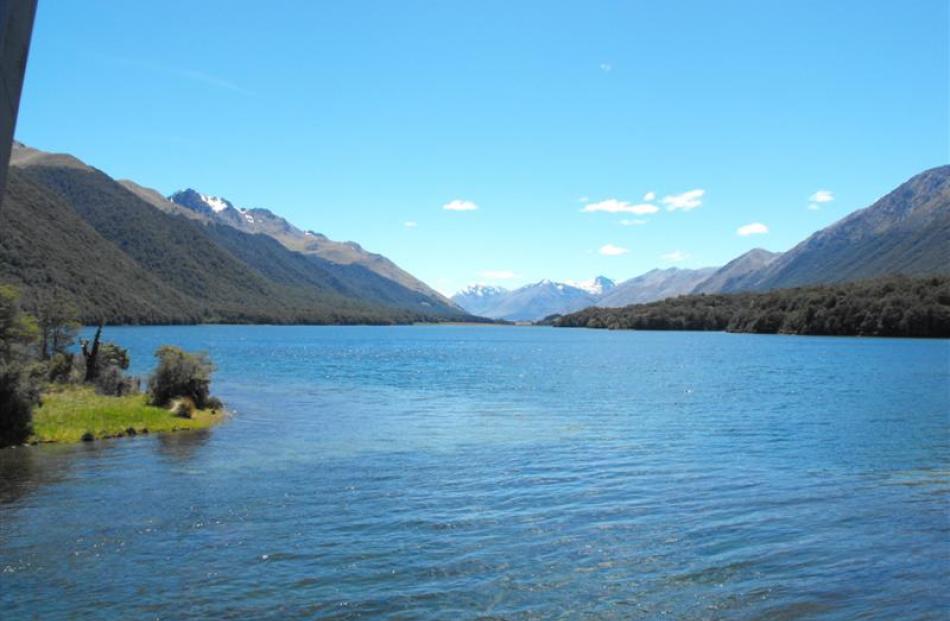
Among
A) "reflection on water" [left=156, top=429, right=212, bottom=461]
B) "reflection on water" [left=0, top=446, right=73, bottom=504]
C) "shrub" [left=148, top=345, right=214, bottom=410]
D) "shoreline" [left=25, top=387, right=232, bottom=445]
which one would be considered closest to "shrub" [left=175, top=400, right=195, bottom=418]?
"shoreline" [left=25, top=387, right=232, bottom=445]

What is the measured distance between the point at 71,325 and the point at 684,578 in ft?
208

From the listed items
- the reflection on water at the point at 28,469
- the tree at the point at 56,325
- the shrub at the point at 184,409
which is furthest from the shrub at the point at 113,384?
the reflection on water at the point at 28,469

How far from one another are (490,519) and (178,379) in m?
32.8

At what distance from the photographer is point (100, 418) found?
41.8 m

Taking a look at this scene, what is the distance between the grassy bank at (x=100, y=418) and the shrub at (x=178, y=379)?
110 cm

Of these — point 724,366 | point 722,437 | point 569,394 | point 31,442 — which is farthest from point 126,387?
point 724,366

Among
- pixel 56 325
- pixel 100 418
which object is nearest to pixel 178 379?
pixel 100 418

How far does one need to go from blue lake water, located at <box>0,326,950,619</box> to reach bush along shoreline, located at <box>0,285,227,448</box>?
2.56 m

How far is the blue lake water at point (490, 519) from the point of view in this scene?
16766mm

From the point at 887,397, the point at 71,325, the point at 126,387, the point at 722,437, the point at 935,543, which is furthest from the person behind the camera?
the point at 71,325

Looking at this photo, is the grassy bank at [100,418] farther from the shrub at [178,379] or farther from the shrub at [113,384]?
the shrub at [113,384]

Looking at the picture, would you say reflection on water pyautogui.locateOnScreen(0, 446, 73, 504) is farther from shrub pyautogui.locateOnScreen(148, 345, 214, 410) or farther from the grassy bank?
shrub pyautogui.locateOnScreen(148, 345, 214, 410)

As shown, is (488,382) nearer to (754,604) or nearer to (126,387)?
(126,387)

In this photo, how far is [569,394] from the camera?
66.9 metres
